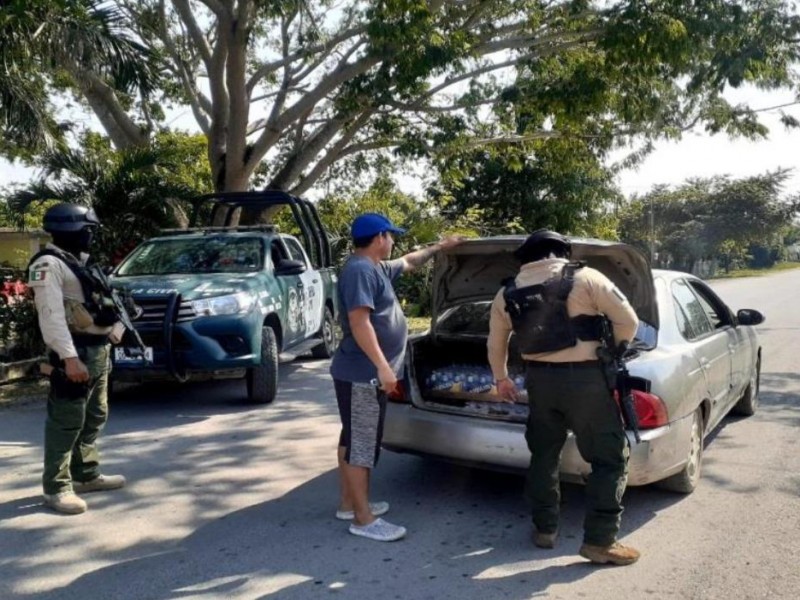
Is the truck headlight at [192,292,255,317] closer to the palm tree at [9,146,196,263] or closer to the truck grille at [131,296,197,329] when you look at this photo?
the truck grille at [131,296,197,329]

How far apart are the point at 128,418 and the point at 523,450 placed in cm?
443

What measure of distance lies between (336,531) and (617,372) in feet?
5.76

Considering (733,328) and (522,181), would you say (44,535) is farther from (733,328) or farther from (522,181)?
(522,181)

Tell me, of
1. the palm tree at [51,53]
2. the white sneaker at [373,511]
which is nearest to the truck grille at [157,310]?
the white sneaker at [373,511]

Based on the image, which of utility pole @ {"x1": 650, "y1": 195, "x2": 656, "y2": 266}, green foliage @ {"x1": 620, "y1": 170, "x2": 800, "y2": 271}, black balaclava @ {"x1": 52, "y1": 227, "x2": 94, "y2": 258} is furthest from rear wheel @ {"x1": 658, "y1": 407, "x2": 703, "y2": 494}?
green foliage @ {"x1": 620, "y1": 170, "x2": 800, "y2": 271}

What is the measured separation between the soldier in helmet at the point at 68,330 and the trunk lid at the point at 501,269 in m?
2.25

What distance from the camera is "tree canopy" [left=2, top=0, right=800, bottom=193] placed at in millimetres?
11930

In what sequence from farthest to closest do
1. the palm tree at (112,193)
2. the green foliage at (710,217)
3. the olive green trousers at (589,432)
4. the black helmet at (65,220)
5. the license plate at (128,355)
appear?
the green foliage at (710,217) < the palm tree at (112,193) < the license plate at (128,355) < the black helmet at (65,220) < the olive green trousers at (589,432)

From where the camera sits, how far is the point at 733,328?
6.33m

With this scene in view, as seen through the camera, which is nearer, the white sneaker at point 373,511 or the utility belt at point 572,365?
the utility belt at point 572,365

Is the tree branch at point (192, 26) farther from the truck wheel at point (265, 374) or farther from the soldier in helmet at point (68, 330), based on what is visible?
the soldier in helmet at point (68, 330)

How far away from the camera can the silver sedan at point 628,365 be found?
14.6 ft

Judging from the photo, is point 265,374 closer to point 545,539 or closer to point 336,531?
point 336,531

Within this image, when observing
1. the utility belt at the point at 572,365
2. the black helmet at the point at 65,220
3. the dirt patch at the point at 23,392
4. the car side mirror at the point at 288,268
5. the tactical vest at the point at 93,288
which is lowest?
the dirt patch at the point at 23,392
